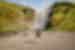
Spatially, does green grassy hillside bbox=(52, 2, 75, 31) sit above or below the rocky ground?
above

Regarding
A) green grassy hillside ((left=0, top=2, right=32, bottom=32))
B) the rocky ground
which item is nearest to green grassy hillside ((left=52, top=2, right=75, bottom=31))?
the rocky ground

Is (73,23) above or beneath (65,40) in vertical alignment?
above

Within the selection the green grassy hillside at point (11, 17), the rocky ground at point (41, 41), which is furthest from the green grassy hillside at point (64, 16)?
the green grassy hillside at point (11, 17)

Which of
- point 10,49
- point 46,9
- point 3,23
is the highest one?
point 46,9

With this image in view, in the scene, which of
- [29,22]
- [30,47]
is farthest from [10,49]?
[29,22]

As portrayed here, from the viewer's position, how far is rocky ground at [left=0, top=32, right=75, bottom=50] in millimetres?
1049

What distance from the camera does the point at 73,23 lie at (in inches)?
42.2

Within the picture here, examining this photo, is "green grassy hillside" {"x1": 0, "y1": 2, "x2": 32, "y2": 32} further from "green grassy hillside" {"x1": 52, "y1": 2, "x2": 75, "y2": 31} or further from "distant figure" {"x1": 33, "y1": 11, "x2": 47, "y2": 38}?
"green grassy hillside" {"x1": 52, "y1": 2, "x2": 75, "y2": 31}

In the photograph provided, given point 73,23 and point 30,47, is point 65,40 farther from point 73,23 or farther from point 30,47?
point 30,47

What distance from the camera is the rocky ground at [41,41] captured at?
3.44 ft

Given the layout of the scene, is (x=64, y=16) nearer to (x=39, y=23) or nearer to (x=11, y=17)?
(x=39, y=23)

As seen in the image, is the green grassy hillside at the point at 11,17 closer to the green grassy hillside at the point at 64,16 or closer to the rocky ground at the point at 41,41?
the rocky ground at the point at 41,41

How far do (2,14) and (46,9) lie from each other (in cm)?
→ 35

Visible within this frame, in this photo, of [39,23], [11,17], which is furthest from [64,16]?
[11,17]
